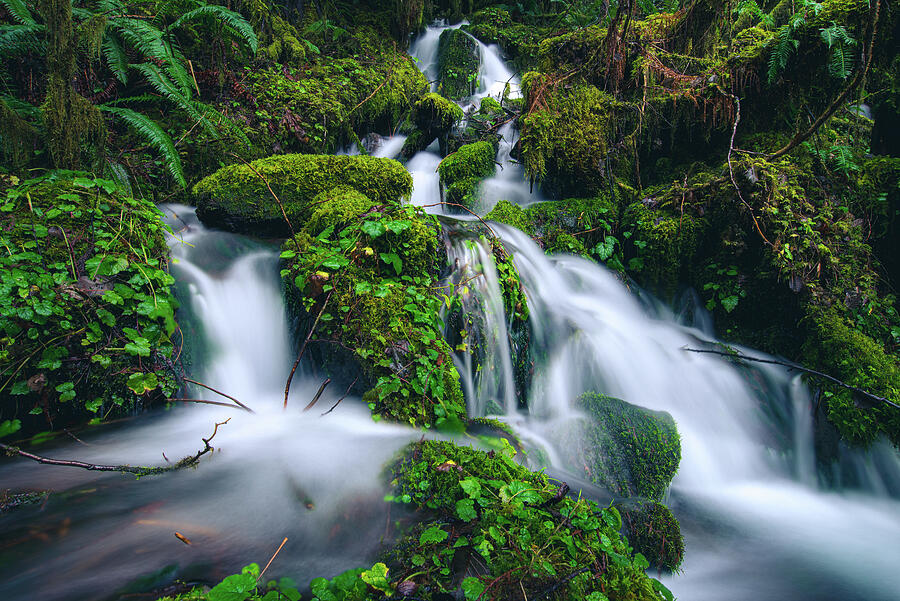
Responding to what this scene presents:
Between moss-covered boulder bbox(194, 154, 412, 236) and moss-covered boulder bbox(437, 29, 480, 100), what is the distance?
7.01m

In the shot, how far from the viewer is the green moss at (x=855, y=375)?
3568mm

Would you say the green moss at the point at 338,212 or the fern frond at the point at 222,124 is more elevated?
the fern frond at the point at 222,124

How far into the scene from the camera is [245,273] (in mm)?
3994

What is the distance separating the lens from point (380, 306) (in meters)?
3.04

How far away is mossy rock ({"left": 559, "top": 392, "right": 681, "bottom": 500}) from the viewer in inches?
119

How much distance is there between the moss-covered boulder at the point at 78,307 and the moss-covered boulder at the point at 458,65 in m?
9.09

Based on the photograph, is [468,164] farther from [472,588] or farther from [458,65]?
[472,588]

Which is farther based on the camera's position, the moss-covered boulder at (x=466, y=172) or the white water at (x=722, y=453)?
the moss-covered boulder at (x=466, y=172)

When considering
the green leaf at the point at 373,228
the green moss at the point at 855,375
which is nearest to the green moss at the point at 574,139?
the green moss at the point at 855,375

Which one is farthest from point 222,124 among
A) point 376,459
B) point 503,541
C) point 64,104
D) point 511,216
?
point 503,541

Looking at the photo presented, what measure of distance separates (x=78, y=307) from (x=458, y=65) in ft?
35.4

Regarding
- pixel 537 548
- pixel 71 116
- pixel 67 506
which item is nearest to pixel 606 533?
pixel 537 548

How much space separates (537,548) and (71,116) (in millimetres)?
4637

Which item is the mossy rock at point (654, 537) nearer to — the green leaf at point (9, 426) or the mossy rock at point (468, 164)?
the green leaf at point (9, 426)
